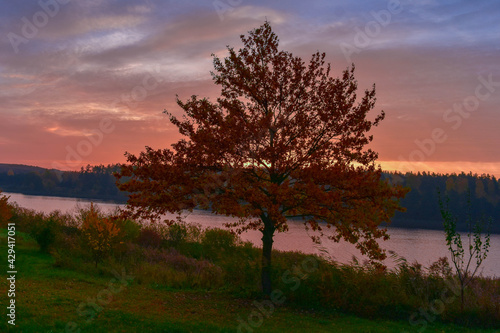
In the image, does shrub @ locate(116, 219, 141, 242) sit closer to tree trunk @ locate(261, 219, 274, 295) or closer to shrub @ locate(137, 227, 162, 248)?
shrub @ locate(137, 227, 162, 248)

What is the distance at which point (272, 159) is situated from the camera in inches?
423

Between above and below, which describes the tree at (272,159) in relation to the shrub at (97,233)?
above

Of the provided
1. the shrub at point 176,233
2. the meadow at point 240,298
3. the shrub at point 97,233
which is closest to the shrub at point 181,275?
the meadow at point 240,298

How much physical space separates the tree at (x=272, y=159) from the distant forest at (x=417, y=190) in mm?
37921

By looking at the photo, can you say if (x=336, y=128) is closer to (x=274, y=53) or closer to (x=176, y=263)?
(x=274, y=53)

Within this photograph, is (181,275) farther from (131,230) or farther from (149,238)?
(149,238)

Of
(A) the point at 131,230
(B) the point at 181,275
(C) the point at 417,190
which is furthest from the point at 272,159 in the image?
(C) the point at 417,190

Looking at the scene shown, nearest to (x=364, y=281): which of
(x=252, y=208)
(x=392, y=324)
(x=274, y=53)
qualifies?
(x=392, y=324)

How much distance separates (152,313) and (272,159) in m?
5.10

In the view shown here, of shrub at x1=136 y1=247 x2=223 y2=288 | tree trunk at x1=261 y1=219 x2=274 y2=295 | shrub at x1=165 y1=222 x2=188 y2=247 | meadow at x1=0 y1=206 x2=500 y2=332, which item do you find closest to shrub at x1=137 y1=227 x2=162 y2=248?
shrub at x1=165 y1=222 x2=188 y2=247

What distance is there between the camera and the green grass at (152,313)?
9.24m

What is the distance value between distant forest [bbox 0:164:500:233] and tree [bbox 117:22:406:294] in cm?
3792

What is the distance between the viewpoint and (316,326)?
9961 millimetres

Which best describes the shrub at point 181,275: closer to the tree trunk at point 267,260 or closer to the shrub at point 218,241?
the tree trunk at point 267,260
